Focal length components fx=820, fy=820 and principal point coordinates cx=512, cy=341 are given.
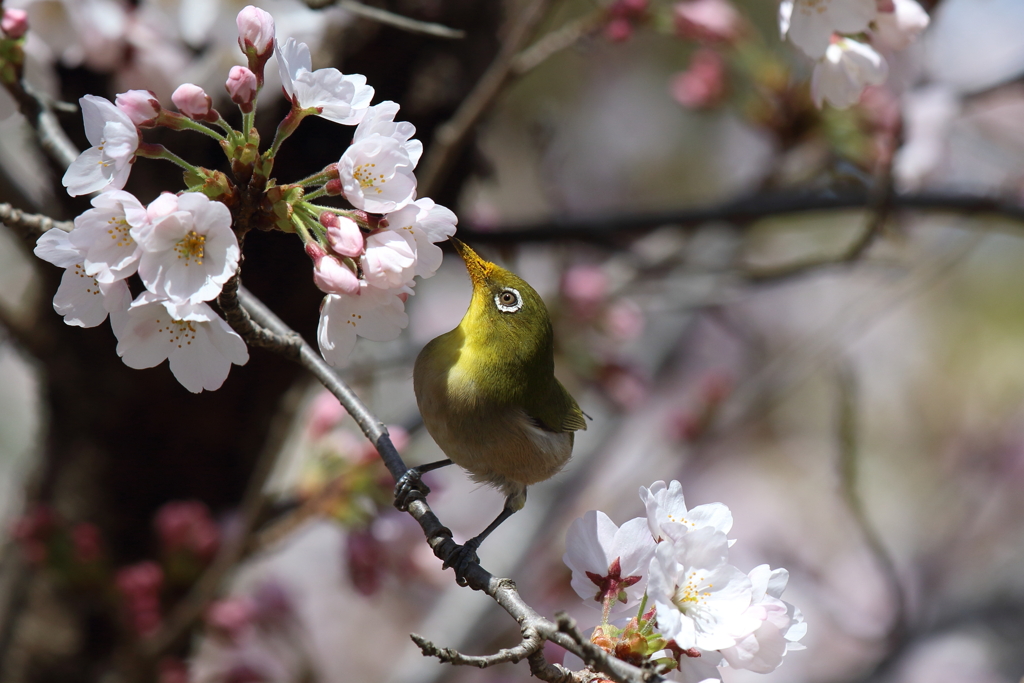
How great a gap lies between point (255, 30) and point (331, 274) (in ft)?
1.22

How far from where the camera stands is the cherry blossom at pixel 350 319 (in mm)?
1251

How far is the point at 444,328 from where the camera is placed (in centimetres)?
555

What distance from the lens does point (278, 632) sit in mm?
3023

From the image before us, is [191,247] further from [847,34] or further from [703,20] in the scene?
[703,20]

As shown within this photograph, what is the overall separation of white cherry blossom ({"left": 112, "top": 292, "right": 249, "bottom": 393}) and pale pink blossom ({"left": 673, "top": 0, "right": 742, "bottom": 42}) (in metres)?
2.36

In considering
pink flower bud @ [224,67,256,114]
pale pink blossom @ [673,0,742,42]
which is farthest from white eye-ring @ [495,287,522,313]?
pale pink blossom @ [673,0,742,42]

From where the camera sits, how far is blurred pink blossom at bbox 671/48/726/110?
12.0 ft

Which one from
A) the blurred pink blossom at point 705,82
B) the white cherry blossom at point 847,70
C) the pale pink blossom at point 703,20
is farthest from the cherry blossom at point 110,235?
the blurred pink blossom at point 705,82

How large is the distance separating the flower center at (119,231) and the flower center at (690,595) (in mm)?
923

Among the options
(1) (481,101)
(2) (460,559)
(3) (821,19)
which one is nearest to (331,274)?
(2) (460,559)

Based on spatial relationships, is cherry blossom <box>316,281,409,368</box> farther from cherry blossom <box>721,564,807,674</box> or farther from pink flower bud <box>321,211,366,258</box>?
cherry blossom <box>721,564,807,674</box>

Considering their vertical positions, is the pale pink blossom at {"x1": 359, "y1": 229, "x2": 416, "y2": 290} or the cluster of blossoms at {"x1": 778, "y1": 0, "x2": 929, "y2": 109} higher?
the cluster of blossoms at {"x1": 778, "y1": 0, "x2": 929, "y2": 109}

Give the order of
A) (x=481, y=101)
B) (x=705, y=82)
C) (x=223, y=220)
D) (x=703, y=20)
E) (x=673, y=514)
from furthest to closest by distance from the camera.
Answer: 1. (x=705, y=82)
2. (x=703, y=20)
3. (x=481, y=101)
4. (x=673, y=514)
5. (x=223, y=220)

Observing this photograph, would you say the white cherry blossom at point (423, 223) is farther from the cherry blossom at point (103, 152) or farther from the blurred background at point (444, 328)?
the blurred background at point (444, 328)
